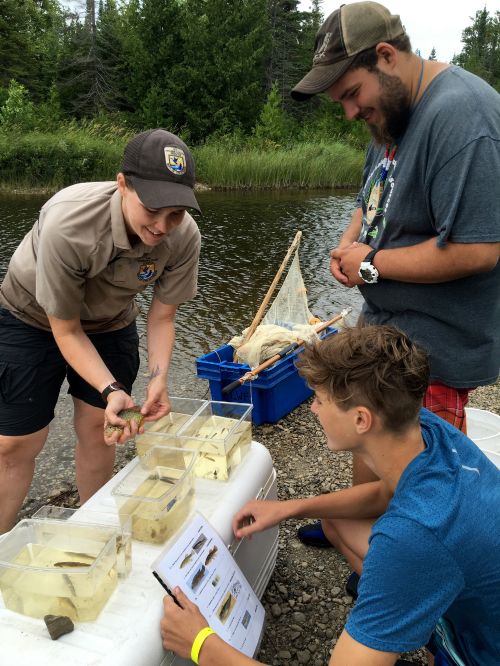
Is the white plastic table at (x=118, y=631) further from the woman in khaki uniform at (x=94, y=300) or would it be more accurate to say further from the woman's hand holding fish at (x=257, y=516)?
the woman in khaki uniform at (x=94, y=300)

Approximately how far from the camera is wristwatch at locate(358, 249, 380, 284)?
225 centimetres

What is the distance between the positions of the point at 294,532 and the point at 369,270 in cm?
165

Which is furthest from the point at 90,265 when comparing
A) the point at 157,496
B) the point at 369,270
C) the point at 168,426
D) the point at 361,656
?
the point at 361,656

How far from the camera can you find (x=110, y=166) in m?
19.9

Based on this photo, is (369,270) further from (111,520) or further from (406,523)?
(111,520)

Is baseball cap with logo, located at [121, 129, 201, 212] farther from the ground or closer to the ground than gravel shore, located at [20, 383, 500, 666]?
farther from the ground

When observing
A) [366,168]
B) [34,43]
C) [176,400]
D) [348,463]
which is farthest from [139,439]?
[34,43]

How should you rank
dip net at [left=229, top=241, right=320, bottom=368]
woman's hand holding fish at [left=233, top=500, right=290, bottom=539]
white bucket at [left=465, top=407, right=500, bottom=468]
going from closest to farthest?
woman's hand holding fish at [left=233, top=500, right=290, bottom=539] → white bucket at [left=465, top=407, right=500, bottom=468] → dip net at [left=229, top=241, right=320, bottom=368]

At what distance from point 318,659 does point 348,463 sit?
1.66 m

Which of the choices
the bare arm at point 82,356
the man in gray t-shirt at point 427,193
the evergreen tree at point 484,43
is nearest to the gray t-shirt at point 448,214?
the man in gray t-shirt at point 427,193

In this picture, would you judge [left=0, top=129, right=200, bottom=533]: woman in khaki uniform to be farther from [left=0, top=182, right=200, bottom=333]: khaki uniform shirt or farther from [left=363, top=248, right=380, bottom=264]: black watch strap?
[left=363, top=248, right=380, bottom=264]: black watch strap

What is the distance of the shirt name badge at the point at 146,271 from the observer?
2508 mm

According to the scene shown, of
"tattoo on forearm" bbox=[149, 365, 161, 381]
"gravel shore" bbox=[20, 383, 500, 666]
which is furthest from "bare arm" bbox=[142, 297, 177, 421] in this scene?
"gravel shore" bbox=[20, 383, 500, 666]

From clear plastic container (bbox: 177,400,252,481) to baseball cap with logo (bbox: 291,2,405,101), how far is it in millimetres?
1414
